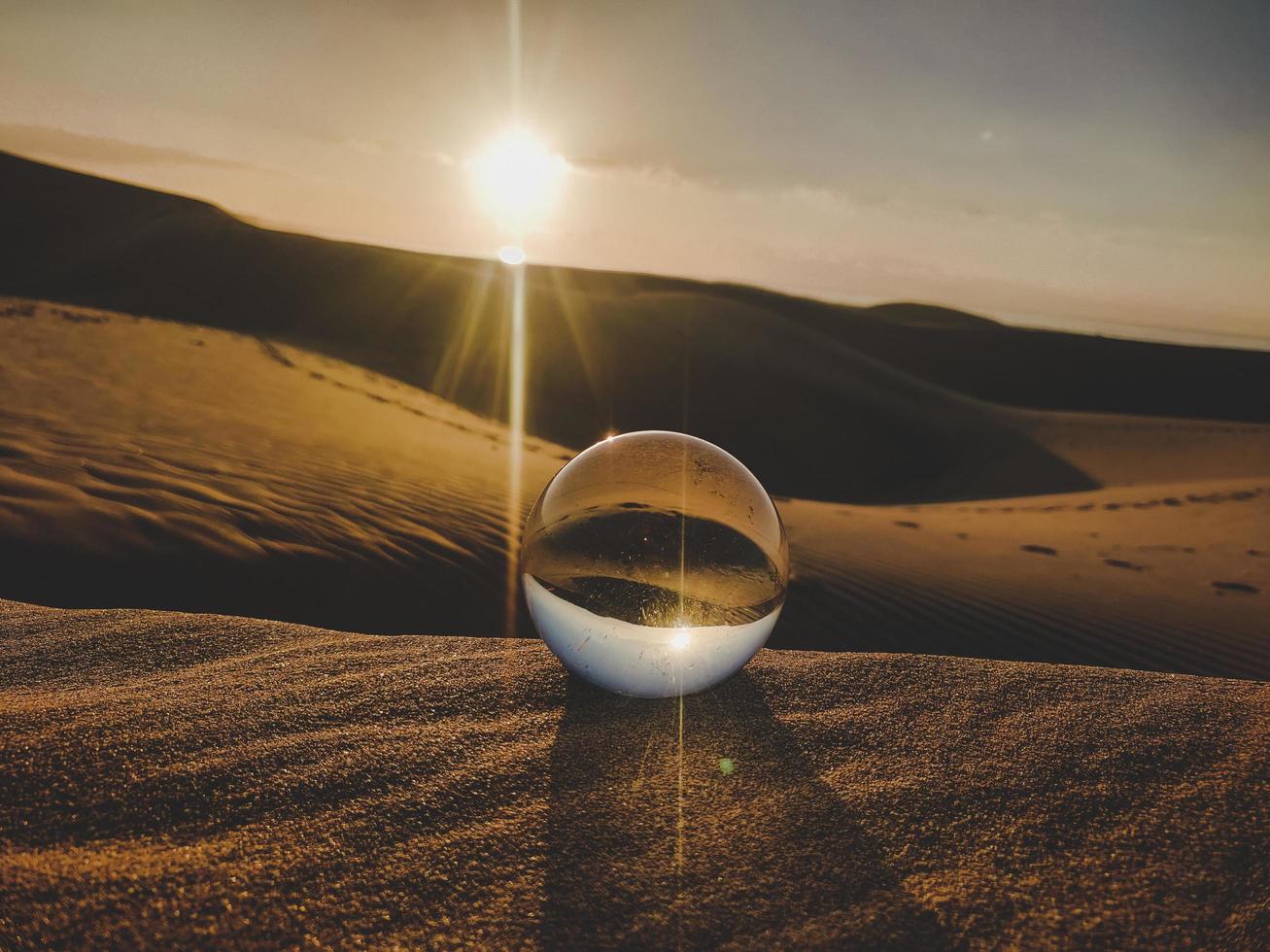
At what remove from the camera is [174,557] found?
390 centimetres

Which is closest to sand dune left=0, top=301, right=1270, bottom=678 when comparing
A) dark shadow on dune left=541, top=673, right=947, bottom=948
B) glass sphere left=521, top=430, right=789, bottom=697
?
glass sphere left=521, top=430, right=789, bottom=697

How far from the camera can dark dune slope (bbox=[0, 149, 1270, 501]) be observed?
50.7 feet

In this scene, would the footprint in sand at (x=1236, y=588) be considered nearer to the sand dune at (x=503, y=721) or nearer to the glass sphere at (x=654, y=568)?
the sand dune at (x=503, y=721)

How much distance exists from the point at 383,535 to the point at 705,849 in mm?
3761

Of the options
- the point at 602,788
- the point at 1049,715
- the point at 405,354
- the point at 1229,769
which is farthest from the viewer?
the point at 405,354

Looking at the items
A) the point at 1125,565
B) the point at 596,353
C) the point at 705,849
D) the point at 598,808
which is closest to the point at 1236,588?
the point at 1125,565

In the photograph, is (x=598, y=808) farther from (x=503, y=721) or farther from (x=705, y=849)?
(x=503, y=721)

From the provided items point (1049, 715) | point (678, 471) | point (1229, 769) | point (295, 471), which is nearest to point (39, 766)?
point (678, 471)

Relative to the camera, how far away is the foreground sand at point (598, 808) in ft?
4.83

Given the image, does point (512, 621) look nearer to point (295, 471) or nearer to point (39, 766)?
point (39, 766)

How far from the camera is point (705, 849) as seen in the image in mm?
1710

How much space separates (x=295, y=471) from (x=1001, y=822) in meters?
5.73

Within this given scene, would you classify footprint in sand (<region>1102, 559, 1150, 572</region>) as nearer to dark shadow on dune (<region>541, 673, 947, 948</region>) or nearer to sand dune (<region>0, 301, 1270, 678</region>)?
sand dune (<region>0, 301, 1270, 678</region>)

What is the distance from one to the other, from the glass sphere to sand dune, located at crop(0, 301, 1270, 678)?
1.74m
